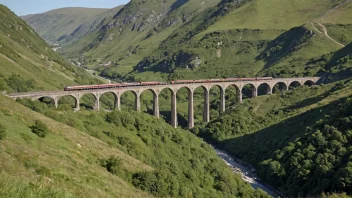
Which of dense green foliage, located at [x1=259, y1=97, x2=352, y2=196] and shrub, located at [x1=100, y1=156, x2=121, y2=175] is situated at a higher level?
shrub, located at [x1=100, y1=156, x2=121, y2=175]

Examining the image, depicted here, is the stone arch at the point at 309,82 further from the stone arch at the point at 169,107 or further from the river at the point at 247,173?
the river at the point at 247,173

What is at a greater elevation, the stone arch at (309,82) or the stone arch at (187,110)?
the stone arch at (309,82)

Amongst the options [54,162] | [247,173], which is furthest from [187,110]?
[54,162]

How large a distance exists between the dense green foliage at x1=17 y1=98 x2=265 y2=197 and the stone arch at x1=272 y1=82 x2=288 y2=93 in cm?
8002

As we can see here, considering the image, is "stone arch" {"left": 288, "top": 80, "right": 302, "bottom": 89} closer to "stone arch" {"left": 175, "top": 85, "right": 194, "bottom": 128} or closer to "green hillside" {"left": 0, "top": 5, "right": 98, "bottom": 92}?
"stone arch" {"left": 175, "top": 85, "right": 194, "bottom": 128}

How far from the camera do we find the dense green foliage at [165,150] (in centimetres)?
4791

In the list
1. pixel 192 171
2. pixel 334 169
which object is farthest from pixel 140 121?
pixel 334 169

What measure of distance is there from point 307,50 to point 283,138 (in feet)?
368

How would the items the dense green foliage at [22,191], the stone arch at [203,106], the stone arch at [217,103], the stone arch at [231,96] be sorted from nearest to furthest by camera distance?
the dense green foliage at [22,191] < the stone arch at [203,106] < the stone arch at [217,103] < the stone arch at [231,96]

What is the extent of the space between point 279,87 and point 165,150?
97052mm

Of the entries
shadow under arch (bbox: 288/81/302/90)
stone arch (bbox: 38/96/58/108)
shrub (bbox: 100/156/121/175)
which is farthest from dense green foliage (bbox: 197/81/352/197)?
stone arch (bbox: 38/96/58/108)

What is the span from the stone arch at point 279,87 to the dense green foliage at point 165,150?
80023 millimetres


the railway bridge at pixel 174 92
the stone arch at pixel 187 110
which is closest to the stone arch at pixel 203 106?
the railway bridge at pixel 174 92

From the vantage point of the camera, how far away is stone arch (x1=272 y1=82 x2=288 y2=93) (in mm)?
135000
